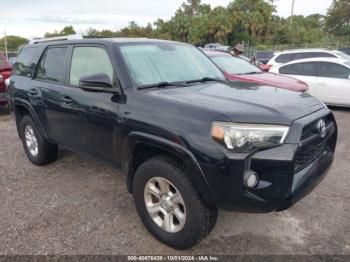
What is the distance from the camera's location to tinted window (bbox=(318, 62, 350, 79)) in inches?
354

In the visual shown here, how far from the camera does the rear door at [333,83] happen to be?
8.89 meters

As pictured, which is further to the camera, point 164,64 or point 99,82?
point 164,64

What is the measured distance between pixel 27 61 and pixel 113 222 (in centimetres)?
292

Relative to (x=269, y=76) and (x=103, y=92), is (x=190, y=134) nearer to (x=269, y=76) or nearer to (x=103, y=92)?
(x=103, y=92)

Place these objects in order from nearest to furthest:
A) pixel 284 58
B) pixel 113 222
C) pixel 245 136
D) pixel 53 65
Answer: pixel 245 136 < pixel 113 222 < pixel 53 65 < pixel 284 58

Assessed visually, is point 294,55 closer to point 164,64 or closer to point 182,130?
point 164,64

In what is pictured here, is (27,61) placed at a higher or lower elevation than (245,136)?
higher

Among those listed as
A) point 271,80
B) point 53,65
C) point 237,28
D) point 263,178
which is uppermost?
point 237,28

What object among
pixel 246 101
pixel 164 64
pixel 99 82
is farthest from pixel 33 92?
pixel 246 101

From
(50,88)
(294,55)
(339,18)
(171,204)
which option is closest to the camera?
(171,204)

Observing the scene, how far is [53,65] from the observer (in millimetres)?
4383

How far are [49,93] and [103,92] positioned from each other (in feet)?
3.97

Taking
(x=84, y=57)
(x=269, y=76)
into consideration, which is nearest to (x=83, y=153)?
(x=84, y=57)

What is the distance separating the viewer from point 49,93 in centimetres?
423
